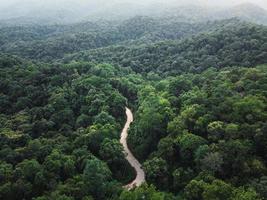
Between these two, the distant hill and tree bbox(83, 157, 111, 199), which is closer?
tree bbox(83, 157, 111, 199)

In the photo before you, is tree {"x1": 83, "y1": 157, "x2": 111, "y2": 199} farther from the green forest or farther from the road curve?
the road curve

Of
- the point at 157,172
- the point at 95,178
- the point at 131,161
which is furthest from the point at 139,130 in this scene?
the point at 95,178

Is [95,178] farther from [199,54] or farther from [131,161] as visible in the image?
[199,54]

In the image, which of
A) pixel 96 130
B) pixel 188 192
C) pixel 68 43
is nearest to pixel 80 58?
pixel 68 43

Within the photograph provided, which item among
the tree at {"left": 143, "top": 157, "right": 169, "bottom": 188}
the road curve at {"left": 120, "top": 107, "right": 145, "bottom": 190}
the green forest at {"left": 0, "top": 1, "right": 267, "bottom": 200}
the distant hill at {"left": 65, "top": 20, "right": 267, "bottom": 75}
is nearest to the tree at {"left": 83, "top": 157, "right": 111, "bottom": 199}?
the green forest at {"left": 0, "top": 1, "right": 267, "bottom": 200}

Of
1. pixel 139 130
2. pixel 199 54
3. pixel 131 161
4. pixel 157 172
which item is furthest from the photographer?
pixel 199 54

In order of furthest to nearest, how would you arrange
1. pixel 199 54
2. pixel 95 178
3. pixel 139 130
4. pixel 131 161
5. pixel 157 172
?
pixel 199 54
pixel 139 130
pixel 131 161
pixel 157 172
pixel 95 178

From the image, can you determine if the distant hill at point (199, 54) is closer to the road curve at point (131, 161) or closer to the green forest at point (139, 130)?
the green forest at point (139, 130)

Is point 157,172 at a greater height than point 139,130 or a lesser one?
greater

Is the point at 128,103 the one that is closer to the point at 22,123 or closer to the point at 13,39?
the point at 22,123
